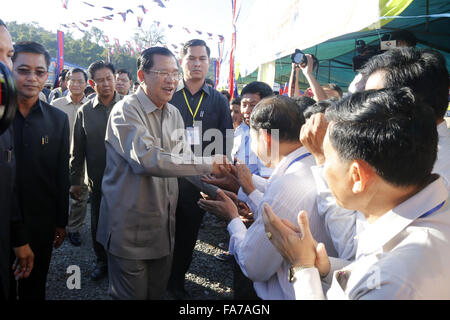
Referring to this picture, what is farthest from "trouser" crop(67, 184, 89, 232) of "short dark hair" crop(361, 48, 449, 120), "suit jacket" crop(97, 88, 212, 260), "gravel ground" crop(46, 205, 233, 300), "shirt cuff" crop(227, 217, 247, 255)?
"short dark hair" crop(361, 48, 449, 120)

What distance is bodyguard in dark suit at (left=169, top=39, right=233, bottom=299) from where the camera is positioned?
3.03 meters

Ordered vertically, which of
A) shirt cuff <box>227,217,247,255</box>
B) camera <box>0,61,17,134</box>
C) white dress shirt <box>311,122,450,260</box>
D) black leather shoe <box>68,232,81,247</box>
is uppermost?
camera <box>0,61,17,134</box>

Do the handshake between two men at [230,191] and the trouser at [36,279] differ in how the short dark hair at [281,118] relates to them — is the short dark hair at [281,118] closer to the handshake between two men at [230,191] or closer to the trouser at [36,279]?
the handshake between two men at [230,191]

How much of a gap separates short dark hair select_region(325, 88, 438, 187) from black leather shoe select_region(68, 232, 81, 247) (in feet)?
12.5

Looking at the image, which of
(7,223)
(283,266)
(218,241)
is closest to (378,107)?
(283,266)

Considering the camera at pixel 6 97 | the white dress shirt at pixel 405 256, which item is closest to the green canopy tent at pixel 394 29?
the white dress shirt at pixel 405 256

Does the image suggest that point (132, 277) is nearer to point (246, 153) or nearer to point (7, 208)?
point (7, 208)

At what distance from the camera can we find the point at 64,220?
2.38 metres

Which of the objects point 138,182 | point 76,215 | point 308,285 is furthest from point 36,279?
point 308,285

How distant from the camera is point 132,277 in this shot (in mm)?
2053

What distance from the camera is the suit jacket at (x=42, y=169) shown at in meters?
2.14

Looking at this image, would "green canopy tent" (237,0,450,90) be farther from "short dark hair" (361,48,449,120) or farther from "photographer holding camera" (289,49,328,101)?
"short dark hair" (361,48,449,120)

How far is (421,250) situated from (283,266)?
73 centimetres
